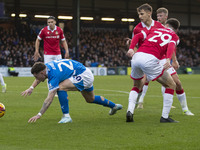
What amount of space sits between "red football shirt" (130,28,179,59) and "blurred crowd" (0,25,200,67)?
88.6 feet

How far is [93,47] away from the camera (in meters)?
42.8

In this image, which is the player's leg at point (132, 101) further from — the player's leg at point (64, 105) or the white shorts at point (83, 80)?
the player's leg at point (64, 105)

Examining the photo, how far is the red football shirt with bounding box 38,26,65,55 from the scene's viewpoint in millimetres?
13255

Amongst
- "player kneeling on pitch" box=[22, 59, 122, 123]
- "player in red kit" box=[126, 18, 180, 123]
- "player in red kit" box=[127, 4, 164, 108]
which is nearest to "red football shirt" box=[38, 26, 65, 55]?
"player in red kit" box=[127, 4, 164, 108]

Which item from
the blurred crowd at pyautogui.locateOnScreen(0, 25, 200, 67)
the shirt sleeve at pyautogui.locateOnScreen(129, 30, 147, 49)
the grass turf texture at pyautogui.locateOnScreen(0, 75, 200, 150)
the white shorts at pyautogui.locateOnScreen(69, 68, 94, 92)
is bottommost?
the blurred crowd at pyautogui.locateOnScreen(0, 25, 200, 67)

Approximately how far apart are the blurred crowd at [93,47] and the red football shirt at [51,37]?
20.7 m

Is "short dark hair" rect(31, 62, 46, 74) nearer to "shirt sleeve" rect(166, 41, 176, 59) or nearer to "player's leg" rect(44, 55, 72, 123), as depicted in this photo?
"player's leg" rect(44, 55, 72, 123)

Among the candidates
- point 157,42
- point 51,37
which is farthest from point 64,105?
point 51,37

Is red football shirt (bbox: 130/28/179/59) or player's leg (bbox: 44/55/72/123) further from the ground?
red football shirt (bbox: 130/28/179/59)

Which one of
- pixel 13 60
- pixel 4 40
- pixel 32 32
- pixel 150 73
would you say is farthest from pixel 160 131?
pixel 32 32

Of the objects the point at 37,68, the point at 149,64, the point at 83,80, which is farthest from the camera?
the point at 83,80

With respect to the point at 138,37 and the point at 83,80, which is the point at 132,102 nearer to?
the point at 83,80

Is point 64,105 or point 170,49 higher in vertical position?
point 170,49

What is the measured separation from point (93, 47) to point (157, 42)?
Answer: 3543 cm
